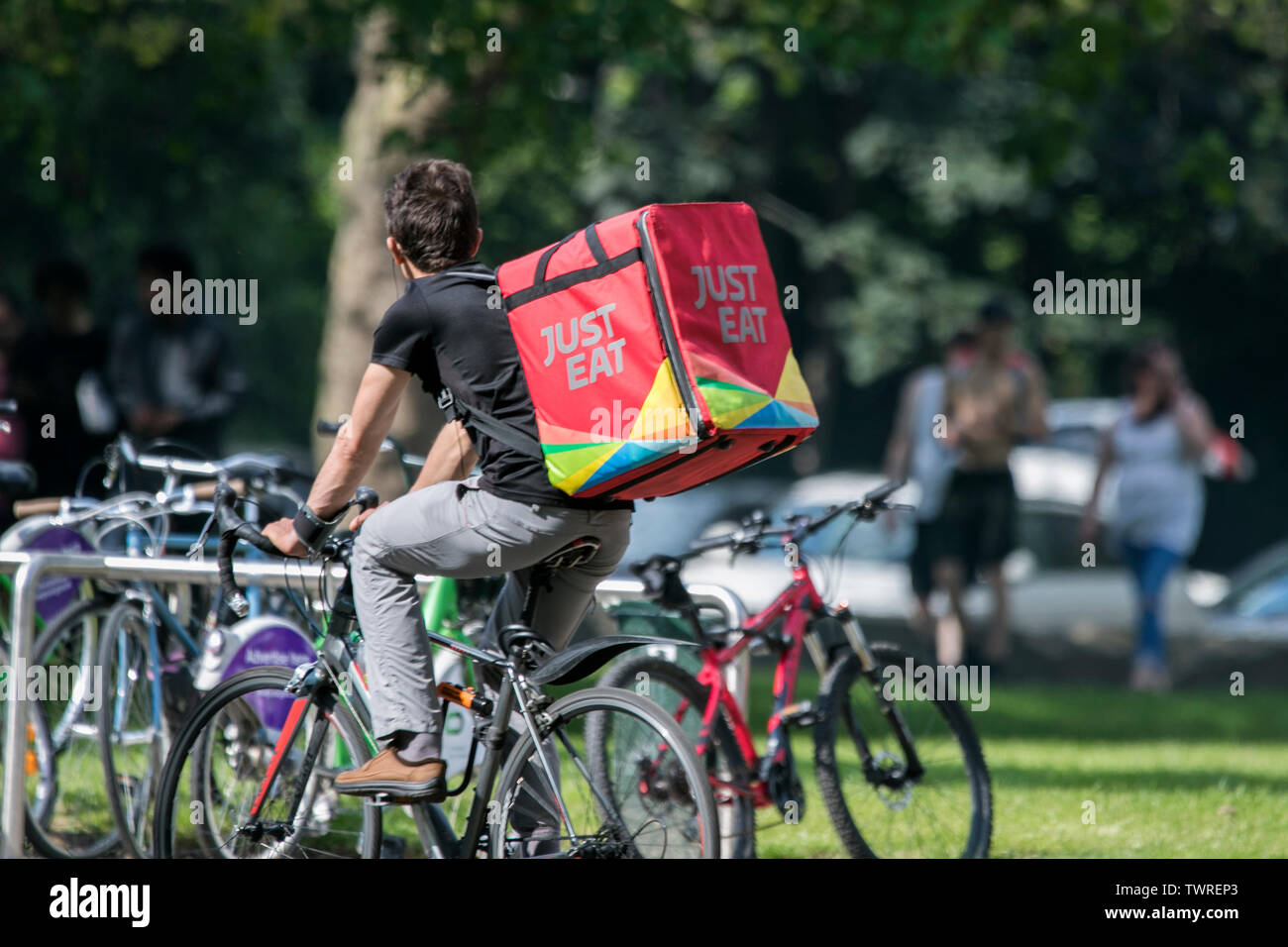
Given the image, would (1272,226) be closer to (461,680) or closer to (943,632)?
(943,632)

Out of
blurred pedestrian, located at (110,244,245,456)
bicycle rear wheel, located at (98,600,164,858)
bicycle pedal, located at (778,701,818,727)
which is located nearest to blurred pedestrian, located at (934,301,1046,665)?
blurred pedestrian, located at (110,244,245,456)

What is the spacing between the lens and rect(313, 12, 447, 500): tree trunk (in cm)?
1066

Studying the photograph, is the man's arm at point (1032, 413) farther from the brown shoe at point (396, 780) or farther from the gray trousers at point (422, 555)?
the brown shoe at point (396, 780)

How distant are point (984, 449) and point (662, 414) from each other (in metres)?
6.66

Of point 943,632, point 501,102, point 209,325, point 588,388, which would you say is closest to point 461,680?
point 588,388

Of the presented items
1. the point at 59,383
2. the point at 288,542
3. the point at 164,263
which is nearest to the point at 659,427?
the point at 288,542

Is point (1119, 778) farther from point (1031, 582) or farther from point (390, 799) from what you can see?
point (1031, 582)

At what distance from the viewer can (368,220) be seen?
11.3 m

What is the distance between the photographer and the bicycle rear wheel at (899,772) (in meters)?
5.28

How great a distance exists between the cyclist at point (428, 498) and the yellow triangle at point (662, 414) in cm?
36

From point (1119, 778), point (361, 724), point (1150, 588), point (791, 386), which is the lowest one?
point (1119, 778)

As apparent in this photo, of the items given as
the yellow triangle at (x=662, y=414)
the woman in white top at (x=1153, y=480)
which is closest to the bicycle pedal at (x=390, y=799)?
the yellow triangle at (x=662, y=414)
